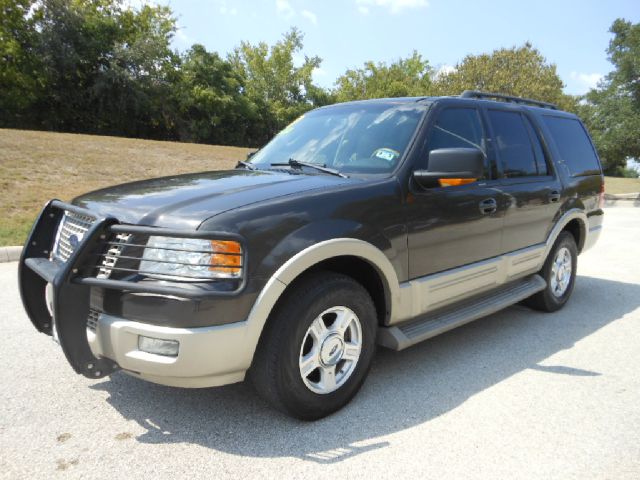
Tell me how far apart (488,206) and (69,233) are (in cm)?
284

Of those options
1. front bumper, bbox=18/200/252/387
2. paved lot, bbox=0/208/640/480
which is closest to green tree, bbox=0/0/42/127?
paved lot, bbox=0/208/640/480

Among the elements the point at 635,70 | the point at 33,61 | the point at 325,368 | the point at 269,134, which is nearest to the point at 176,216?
the point at 325,368

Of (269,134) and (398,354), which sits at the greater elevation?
(269,134)

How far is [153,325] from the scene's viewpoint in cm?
239

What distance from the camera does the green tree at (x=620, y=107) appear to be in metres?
22.3

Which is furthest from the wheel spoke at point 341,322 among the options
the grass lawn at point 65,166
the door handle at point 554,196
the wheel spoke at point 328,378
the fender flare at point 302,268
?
the grass lawn at point 65,166

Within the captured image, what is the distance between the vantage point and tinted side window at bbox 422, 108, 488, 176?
3627 mm

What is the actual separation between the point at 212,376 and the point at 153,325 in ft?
1.24

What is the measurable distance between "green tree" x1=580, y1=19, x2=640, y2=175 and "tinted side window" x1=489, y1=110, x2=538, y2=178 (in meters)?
21.0

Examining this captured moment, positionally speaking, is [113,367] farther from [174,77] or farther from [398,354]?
[174,77]

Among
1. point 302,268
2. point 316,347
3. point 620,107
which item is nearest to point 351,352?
point 316,347

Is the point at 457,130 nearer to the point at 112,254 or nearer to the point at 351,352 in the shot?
the point at 351,352

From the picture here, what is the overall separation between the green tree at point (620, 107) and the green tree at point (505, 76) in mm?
2571

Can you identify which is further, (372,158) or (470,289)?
(470,289)
